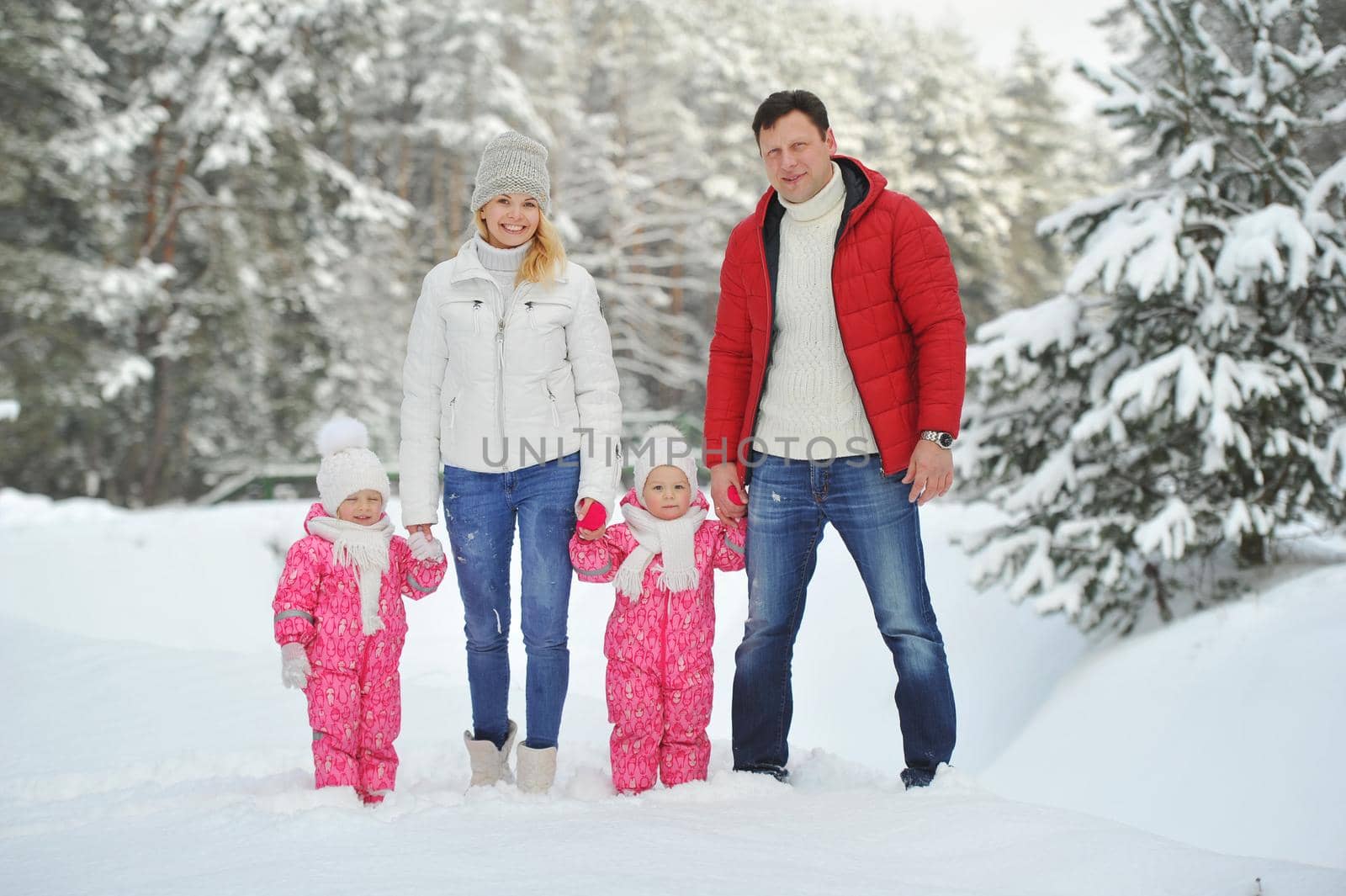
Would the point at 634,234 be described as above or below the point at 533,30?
below

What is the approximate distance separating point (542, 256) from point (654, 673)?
1.32 metres

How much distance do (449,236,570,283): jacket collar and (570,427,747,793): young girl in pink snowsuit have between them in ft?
2.47

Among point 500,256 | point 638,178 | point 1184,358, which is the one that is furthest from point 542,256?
point 638,178

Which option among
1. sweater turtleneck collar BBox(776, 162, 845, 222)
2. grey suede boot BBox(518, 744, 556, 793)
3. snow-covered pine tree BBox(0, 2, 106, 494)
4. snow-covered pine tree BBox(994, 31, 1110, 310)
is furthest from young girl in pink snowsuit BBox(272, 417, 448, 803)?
snow-covered pine tree BBox(994, 31, 1110, 310)

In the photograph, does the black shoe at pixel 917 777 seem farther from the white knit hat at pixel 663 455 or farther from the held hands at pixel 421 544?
the held hands at pixel 421 544

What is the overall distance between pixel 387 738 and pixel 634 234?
16.6 meters

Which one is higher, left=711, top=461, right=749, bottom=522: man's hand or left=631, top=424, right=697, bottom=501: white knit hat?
left=631, top=424, right=697, bottom=501: white knit hat

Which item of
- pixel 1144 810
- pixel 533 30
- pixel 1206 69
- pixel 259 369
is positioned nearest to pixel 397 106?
pixel 533 30

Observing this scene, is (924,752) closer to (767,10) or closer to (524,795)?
(524,795)

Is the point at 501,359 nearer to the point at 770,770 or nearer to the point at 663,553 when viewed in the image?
the point at 663,553

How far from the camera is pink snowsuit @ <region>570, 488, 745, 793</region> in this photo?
309 cm

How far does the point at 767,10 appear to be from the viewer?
774 inches

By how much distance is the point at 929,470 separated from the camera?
2.75 meters

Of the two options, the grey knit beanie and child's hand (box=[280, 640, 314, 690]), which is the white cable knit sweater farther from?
child's hand (box=[280, 640, 314, 690])
